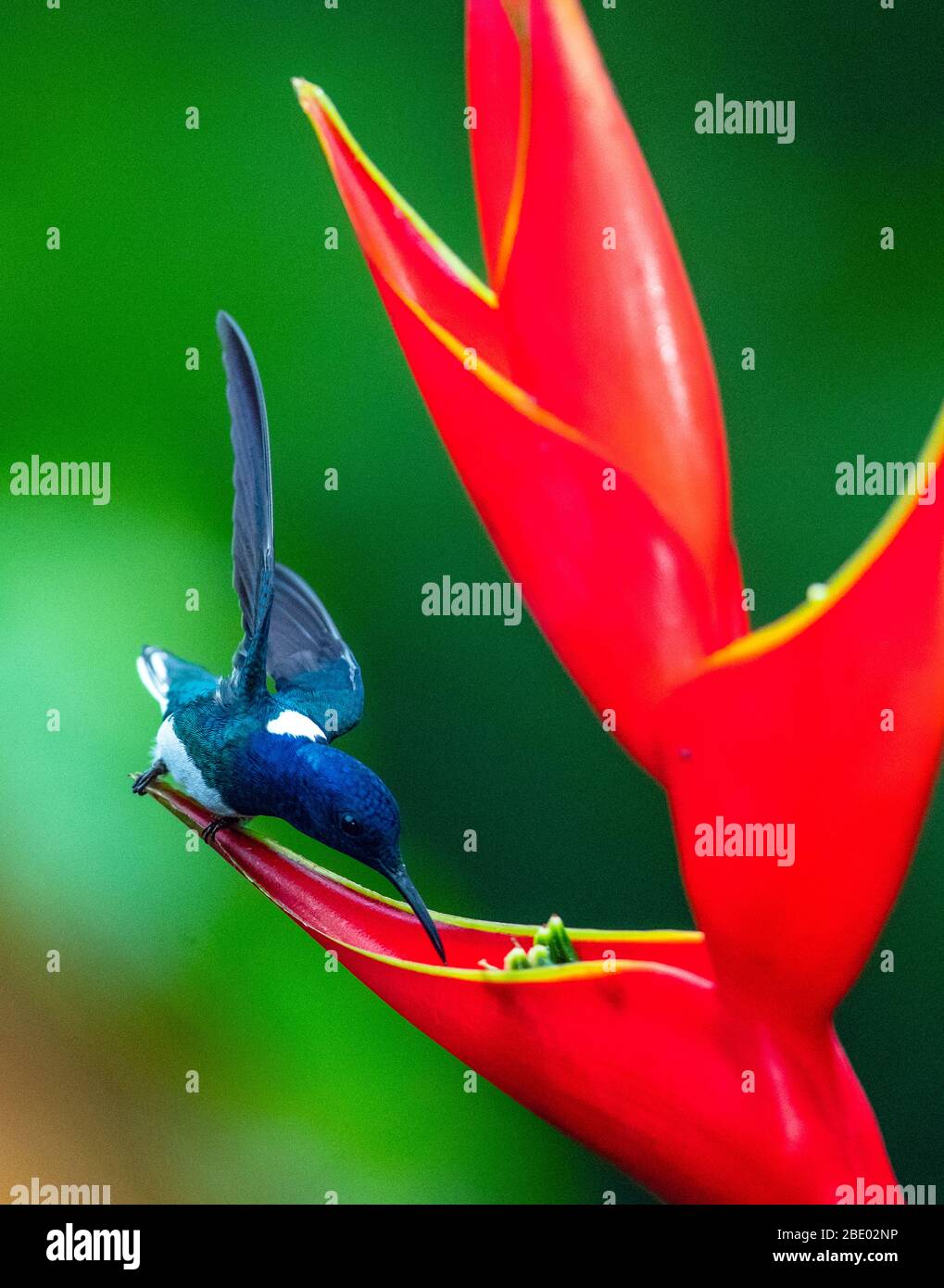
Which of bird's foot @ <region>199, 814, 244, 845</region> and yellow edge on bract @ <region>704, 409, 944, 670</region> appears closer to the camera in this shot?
yellow edge on bract @ <region>704, 409, 944, 670</region>

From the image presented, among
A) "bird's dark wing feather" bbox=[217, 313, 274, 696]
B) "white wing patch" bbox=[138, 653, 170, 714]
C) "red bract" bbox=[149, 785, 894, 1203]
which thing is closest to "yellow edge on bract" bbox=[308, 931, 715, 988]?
"red bract" bbox=[149, 785, 894, 1203]

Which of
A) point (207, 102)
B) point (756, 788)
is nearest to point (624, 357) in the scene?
point (756, 788)

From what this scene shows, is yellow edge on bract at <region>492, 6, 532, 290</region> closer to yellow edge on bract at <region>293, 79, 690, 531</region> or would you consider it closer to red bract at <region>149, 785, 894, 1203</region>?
yellow edge on bract at <region>293, 79, 690, 531</region>

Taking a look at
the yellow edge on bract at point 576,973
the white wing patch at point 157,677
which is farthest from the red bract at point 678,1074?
the white wing patch at point 157,677

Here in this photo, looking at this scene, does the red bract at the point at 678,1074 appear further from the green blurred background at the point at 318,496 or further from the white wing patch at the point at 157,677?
the green blurred background at the point at 318,496

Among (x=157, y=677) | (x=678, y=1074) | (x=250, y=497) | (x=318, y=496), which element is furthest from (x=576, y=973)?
(x=318, y=496)

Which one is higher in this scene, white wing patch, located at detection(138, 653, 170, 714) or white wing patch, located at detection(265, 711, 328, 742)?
white wing patch, located at detection(138, 653, 170, 714)
